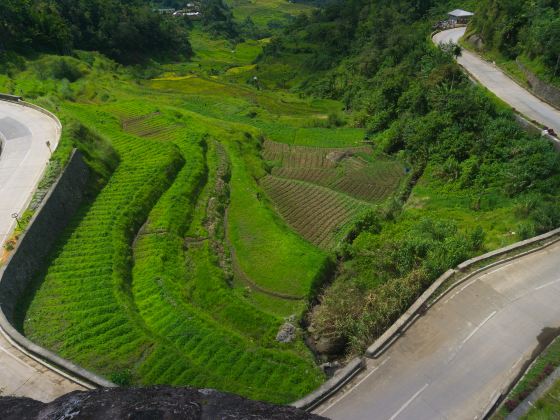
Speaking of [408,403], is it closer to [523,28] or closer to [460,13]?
[523,28]

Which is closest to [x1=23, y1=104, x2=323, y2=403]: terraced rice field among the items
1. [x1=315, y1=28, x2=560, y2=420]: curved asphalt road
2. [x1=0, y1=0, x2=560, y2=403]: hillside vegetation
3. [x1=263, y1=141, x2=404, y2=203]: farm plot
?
[x1=0, y1=0, x2=560, y2=403]: hillside vegetation

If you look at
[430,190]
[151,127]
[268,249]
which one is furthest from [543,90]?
[151,127]

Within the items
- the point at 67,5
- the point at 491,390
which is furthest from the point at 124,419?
the point at 67,5

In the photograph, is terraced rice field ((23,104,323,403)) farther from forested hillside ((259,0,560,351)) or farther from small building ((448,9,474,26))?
small building ((448,9,474,26))

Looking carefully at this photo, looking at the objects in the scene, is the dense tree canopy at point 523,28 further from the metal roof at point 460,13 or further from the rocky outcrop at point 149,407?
the rocky outcrop at point 149,407

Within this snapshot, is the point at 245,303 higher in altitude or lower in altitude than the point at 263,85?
higher

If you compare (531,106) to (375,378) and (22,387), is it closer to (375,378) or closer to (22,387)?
(375,378)
